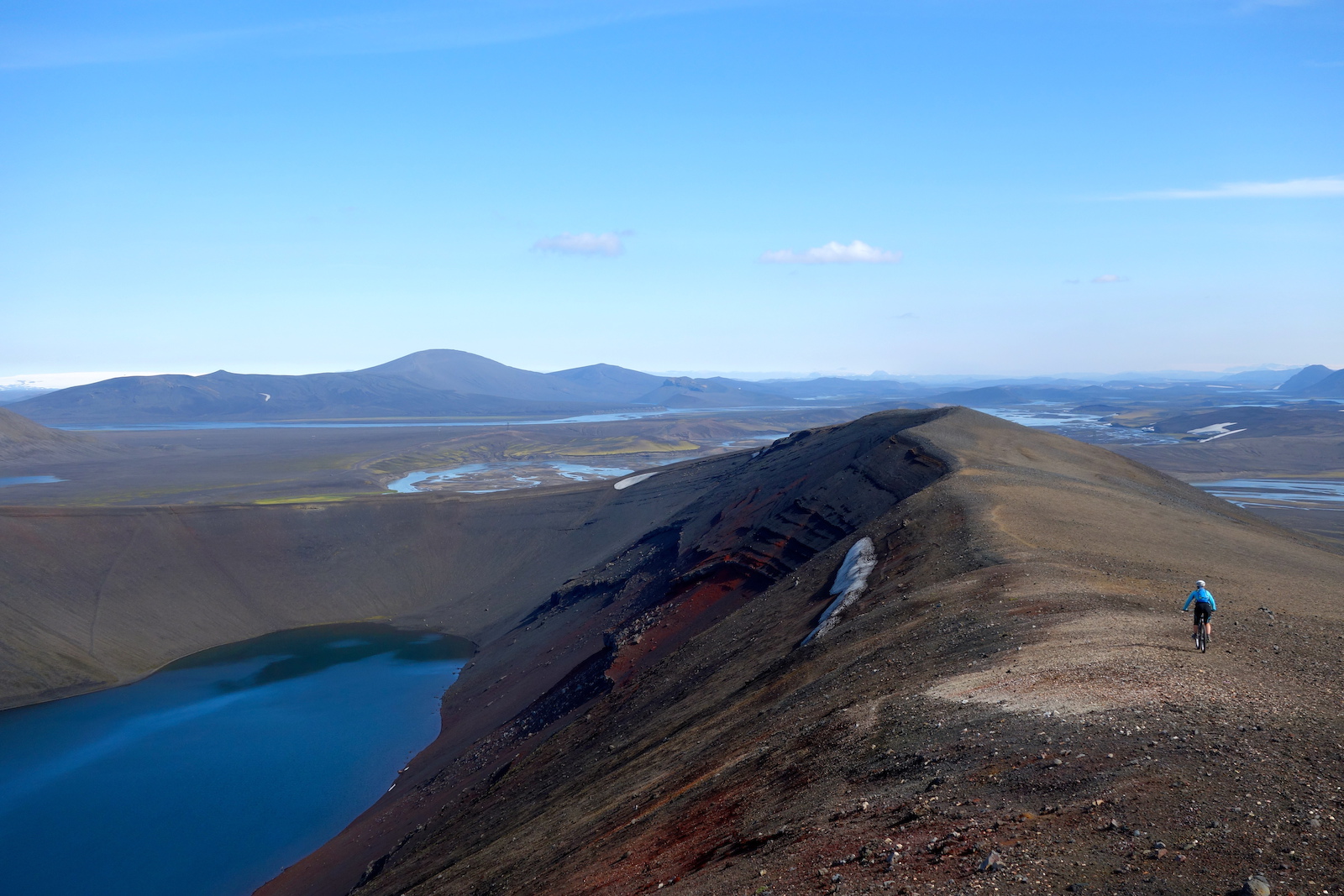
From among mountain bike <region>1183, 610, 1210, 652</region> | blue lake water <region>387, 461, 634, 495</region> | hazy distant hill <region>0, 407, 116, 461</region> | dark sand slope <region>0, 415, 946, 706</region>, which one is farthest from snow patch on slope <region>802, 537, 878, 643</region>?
hazy distant hill <region>0, 407, 116, 461</region>

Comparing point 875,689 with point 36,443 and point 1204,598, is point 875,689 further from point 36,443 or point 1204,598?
point 36,443

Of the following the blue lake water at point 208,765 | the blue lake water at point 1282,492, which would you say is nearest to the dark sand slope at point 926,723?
the blue lake water at point 208,765

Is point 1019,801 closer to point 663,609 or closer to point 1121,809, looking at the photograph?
point 1121,809

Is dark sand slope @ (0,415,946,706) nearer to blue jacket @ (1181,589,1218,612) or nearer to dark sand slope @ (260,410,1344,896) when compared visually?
dark sand slope @ (260,410,1344,896)

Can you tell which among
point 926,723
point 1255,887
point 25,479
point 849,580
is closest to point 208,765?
point 849,580

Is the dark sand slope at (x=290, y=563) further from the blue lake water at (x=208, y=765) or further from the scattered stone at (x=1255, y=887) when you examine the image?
the scattered stone at (x=1255, y=887)

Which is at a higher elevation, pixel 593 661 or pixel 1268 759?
pixel 1268 759

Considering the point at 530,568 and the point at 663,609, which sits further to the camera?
the point at 530,568

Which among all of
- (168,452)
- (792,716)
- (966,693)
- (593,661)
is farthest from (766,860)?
(168,452)
